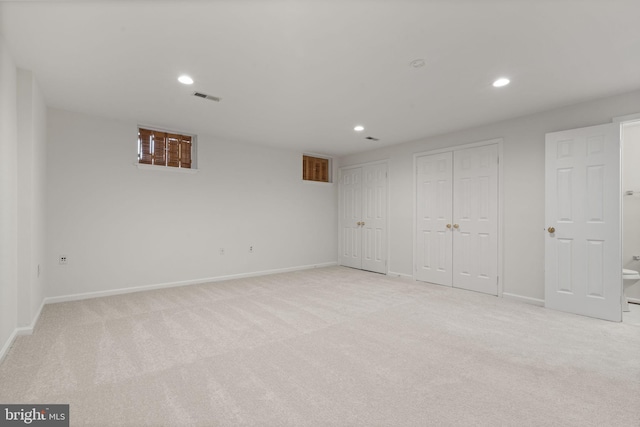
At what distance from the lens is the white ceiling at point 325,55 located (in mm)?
1988

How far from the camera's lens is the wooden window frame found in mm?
4531

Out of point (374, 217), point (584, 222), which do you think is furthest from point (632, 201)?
point (374, 217)

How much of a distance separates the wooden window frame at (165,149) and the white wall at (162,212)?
130 mm

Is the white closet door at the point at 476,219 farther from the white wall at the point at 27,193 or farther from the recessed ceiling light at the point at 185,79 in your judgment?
the white wall at the point at 27,193

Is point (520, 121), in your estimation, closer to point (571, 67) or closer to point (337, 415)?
point (571, 67)

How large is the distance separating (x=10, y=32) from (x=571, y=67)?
4564 millimetres

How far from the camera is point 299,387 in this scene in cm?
196

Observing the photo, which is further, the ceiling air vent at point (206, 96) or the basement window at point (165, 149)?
the basement window at point (165, 149)

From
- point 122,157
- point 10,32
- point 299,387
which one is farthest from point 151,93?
point 299,387

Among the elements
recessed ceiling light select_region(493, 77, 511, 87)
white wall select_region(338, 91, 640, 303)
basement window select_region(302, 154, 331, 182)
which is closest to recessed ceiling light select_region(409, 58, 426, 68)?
recessed ceiling light select_region(493, 77, 511, 87)

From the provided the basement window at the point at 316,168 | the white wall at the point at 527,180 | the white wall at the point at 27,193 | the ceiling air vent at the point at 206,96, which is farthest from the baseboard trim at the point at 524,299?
the white wall at the point at 27,193

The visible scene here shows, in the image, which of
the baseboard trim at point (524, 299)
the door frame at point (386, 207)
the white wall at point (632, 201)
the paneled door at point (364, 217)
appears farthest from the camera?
the paneled door at point (364, 217)

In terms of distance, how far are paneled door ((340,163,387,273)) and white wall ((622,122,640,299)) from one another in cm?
342

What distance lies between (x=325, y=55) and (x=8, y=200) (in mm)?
2923
